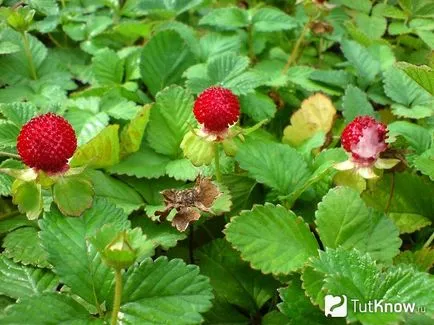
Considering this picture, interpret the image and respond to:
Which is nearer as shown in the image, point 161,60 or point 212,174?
point 212,174

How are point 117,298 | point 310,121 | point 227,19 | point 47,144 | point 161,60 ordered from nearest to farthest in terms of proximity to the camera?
point 117,298 < point 47,144 < point 310,121 < point 161,60 < point 227,19

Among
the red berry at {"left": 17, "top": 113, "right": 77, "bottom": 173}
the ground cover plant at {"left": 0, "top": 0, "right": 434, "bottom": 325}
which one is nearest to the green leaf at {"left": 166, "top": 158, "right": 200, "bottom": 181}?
the ground cover plant at {"left": 0, "top": 0, "right": 434, "bottom": 325}

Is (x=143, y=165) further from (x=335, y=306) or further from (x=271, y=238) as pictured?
(x=335, y=306)

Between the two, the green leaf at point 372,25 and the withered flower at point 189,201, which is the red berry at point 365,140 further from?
the green leaf at point 372,25

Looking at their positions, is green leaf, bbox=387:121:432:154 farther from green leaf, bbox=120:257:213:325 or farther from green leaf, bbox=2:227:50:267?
green leaf, bbox=2:227:50:267

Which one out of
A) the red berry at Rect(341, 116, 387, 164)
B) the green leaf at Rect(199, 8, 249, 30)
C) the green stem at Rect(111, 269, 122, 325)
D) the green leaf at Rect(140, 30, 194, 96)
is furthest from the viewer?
the green leaf at Rect(199, 8, 249, 30)
